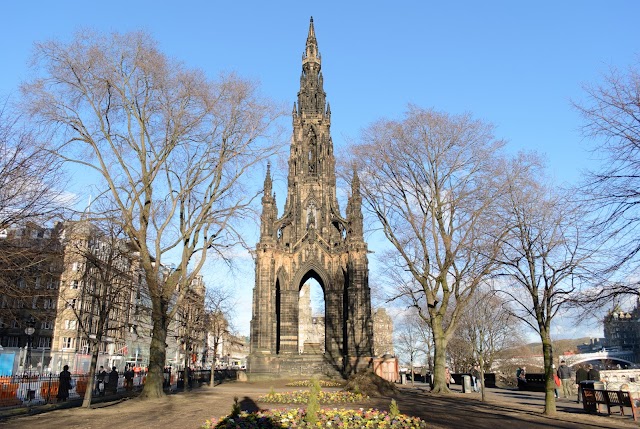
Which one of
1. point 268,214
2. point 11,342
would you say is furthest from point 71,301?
point 268,214

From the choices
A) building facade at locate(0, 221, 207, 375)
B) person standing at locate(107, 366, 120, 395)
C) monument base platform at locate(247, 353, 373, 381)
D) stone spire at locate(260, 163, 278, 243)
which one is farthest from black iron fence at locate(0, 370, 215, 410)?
stone spire at locate(260, 163, 278, 243)

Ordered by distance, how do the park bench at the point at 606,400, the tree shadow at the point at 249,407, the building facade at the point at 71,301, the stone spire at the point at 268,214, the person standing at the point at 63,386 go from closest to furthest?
the park bench at the point at 606,400
the tree shadow at the point at 249,407
the building facade at the point at 71,301
the person standing at the point at 63,386
the stone spire at the point at 268,214

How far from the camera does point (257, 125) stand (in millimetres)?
20141

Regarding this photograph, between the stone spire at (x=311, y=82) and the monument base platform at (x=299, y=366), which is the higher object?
the stone spire at (x=311, y=82)

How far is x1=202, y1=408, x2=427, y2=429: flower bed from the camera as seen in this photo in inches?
379

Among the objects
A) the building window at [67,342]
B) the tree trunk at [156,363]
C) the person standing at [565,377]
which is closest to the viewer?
the tree trunk at [156,363]

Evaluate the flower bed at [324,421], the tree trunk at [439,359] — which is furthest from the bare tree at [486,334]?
the flower bed at [324,421]

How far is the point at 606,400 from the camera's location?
1448cm

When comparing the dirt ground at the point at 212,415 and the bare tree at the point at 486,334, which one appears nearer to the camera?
the dirt ground at the point at 212,415

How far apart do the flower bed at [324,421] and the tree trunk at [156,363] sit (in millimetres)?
7544

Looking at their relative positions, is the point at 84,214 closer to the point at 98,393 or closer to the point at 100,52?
the point at 100,52

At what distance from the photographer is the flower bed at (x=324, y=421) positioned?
31.6 feet

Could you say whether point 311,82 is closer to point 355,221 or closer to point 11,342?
point 355,221

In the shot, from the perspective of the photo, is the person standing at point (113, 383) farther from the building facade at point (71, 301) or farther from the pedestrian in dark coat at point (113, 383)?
the building facade at point (71, 301)
